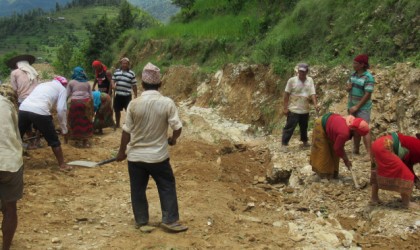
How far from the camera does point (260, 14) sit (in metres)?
15.1

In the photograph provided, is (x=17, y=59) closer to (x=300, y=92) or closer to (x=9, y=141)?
(x=9, y=141)

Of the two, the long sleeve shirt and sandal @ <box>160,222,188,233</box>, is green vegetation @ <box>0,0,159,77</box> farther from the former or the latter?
sandal @ <box>160,222,188,233</box>

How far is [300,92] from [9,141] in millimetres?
4812

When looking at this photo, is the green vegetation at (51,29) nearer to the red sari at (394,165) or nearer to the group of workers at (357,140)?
the group of workers at (357,140)

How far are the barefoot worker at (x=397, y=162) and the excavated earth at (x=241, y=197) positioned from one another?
287mm

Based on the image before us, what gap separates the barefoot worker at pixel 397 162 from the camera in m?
4.89

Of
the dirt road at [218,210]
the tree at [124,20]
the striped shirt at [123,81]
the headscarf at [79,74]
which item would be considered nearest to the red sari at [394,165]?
the dirt road at [218,210]

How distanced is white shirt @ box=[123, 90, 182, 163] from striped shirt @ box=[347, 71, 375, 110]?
319 cm

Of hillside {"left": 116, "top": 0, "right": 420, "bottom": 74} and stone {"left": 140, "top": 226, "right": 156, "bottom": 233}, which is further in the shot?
hillside {"left": 116, "top": 0, "right": 420, "bottom": 74}

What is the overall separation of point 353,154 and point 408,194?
2129 mm

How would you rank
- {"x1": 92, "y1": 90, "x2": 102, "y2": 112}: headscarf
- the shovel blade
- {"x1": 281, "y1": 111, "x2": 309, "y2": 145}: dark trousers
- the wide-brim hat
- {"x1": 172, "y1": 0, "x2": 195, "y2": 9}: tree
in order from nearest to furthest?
1. the shovel blade
2. the wide-brim hat
3. {"x1": 281, "y1": 111, "x2": 309, "y2": 145}: dark trousers
4. {"x1": 92, "y1": 90, "x2": 102, "y2": 112}: headscarf
5. {"x1": 172, "y1": 0, "x2": 195, "y2": 9}: tree

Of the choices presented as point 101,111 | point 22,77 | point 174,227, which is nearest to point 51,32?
point 101,111

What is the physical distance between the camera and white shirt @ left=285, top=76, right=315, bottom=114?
756 cm

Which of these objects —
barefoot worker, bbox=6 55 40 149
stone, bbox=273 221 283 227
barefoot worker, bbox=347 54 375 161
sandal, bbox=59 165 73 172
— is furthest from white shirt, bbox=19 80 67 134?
barefoot worker, bbox=347 54 375 161
